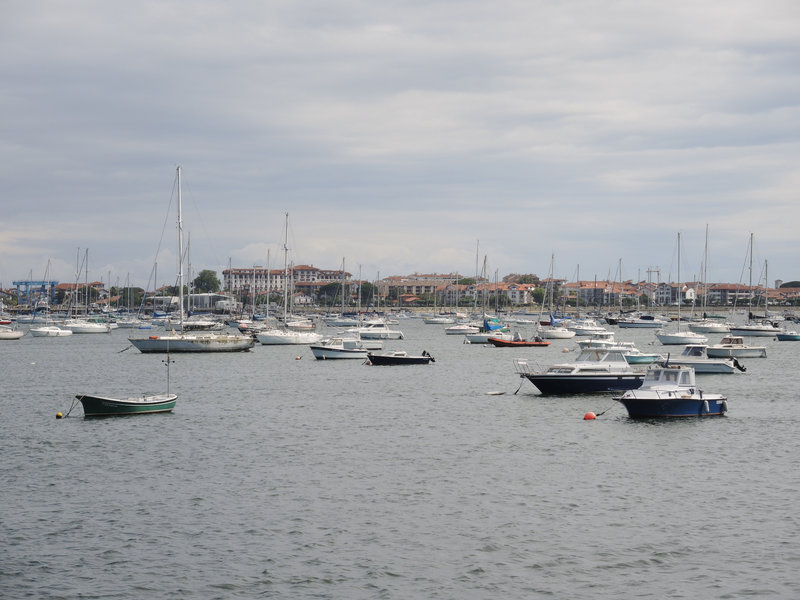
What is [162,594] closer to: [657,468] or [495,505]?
[495,505]

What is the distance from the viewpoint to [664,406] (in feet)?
171

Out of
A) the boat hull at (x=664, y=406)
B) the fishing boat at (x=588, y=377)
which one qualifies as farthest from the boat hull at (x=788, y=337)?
the boat hull at (x=664, y=406)

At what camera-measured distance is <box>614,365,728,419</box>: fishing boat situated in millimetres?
51781

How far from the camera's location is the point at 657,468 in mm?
39281

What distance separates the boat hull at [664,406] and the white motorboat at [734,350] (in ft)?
167

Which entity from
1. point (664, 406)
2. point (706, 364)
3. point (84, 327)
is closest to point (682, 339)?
point (706, 364)

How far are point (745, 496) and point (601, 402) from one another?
26.5m

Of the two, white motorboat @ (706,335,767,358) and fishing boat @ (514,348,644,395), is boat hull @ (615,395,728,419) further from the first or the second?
white motorboat @ (706,335,767,358)

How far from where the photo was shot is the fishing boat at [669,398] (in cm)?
5178

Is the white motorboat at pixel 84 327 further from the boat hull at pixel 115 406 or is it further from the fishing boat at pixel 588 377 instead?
the fishing boat at pixel 588 377

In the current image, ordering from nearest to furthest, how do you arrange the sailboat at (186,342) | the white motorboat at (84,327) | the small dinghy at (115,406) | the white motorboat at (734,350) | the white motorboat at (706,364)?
1. the small dinghy at (115,406)
2. the white motorboat at (706,364)
3. the white motorboat at (734,350)
4. the sailboat at (186,342)
5. the white motorboat at (84,327)

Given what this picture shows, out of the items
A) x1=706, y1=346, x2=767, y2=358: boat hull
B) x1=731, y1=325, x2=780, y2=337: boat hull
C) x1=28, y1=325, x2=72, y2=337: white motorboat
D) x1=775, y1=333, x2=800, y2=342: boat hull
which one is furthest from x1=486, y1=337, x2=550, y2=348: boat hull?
x1=28, y1=325, x2=72, y2=337: white motorboat

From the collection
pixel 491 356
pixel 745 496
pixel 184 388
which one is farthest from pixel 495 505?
pixel 491 356

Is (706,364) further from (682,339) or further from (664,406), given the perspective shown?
(682,339)
